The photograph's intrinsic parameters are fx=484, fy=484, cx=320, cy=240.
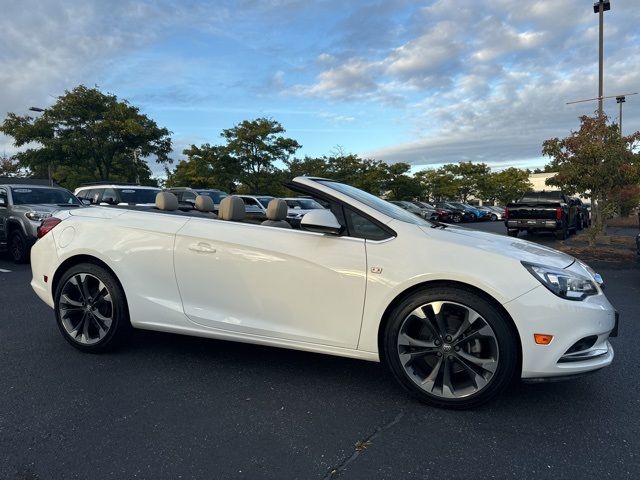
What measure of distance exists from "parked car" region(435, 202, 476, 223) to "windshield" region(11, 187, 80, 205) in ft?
93.8

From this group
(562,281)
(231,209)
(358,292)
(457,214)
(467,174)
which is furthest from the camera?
(467,174)

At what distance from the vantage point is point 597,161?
12.2 metres

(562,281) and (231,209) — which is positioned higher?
(231,209)

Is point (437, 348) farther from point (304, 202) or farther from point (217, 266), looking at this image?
point (304, 202)

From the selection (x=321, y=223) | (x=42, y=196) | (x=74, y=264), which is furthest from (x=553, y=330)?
(x=42, y=196)

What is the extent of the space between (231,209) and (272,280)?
0.83m

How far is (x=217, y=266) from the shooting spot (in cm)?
355

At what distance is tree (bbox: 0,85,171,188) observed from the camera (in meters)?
24.4

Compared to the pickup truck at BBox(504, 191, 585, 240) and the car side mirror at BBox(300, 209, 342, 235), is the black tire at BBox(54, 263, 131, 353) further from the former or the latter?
the pickup truck at BBox(504, 191, 585, 240)

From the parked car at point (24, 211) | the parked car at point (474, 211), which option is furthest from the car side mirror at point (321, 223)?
the parked car at point (474, 211)

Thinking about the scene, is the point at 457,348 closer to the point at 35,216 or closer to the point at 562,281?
the point at 562,281

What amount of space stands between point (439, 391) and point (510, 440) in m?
0.50

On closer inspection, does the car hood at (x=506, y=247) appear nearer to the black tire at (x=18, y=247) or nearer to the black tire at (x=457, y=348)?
the black tire at (x=457, y=348)

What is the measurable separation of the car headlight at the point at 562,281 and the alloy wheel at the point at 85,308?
317cm
